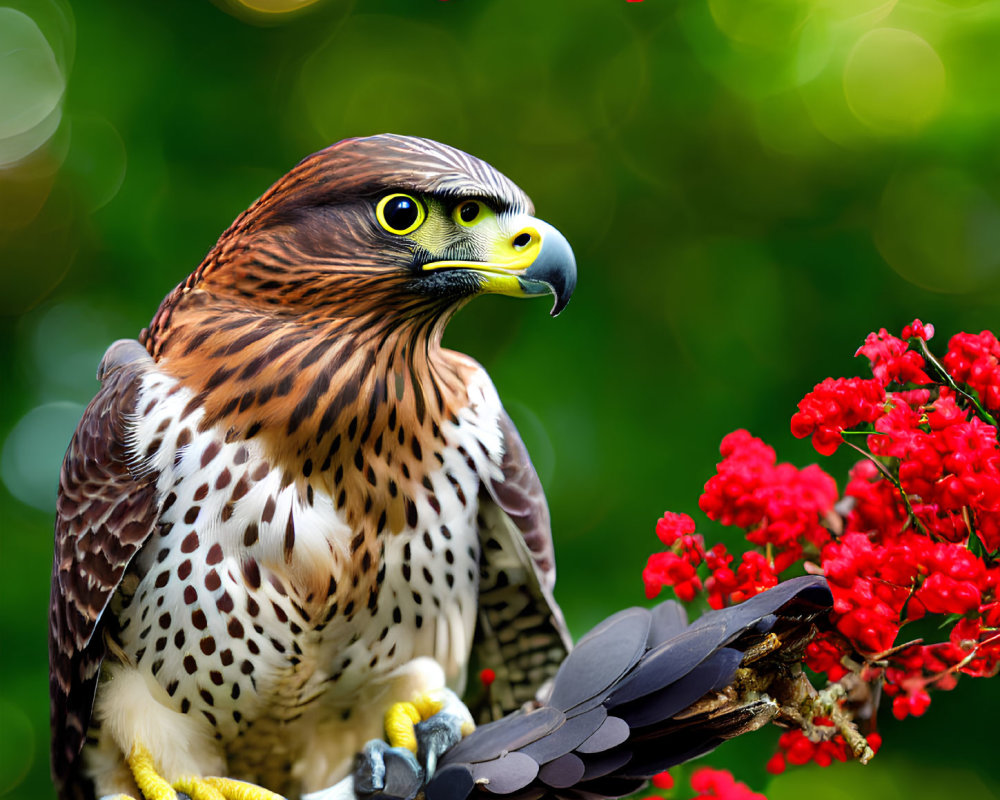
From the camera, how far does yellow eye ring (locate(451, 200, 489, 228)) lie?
93 cm

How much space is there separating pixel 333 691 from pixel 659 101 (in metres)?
1.47

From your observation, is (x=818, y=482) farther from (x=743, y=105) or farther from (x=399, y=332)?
(x=743, y=105)

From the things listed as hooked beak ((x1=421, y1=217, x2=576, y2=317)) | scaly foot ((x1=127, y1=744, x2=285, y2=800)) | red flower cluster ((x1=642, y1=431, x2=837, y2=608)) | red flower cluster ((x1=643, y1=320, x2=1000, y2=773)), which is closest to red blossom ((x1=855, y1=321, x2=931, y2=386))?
red flower cluster ((x1=643, y1=320, x2=1000, y2=773))

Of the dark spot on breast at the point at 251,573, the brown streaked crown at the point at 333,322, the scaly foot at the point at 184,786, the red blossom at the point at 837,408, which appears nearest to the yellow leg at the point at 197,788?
the scaly foot at the point at 184,786

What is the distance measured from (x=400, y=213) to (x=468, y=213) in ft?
0.22

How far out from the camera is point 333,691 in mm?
1062

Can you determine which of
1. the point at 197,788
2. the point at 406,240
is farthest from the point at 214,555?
the point at 406,240

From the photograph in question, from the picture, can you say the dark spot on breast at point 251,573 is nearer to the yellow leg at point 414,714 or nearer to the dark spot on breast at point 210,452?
the dark spot on breast at point 210,452

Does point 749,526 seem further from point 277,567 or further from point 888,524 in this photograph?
point 277,567

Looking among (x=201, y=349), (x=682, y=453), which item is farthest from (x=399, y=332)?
(x=682, y=453)

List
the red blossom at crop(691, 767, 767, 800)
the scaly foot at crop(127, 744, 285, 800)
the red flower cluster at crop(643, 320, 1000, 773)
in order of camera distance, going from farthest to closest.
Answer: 1. the red blossom at crop(691, 767, 767, 800)
2. the scaly foot at crop(127, 744, 285, 800)
3. the red flower cluster at crop(643, 320, 1000, 773)

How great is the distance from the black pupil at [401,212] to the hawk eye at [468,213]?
40mm

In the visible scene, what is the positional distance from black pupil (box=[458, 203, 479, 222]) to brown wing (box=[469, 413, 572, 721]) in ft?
0.95

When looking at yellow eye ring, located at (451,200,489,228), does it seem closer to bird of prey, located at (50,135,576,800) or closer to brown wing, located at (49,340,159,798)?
bird of prey, located at (50,135,576,800)
